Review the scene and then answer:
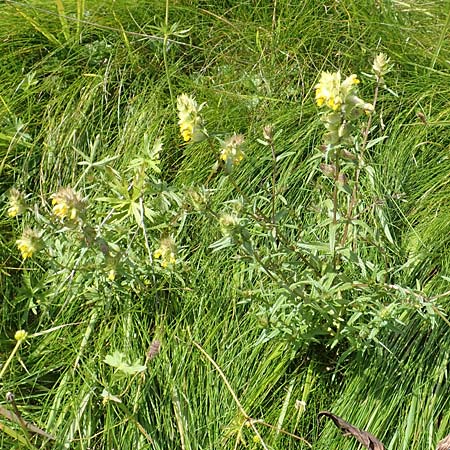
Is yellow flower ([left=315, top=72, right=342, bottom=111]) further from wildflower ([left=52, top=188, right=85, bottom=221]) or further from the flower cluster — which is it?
wildflower ([left=52, top=188, right=85, bottom=221])

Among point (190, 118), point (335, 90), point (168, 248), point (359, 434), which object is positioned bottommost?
point (359, 434)

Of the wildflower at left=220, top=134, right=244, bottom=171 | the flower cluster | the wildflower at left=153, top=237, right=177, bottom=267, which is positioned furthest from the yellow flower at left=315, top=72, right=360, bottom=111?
the wildflower at left=153, top=237, right=177, bottom=267

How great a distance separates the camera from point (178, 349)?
5.62ft

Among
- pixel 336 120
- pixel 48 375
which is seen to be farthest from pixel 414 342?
pixel 48 375

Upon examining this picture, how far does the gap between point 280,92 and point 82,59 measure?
0.58 meters

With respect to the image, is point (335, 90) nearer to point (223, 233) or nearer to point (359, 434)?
point (223, 233)

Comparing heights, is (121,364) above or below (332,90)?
below

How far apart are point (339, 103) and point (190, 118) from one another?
0.85 feet

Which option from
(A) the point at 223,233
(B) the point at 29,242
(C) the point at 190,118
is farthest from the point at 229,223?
(B) the point at 29,242

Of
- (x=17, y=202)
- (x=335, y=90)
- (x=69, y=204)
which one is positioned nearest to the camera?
(x=335, y=90)

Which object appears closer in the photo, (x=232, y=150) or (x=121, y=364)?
(x=232, y=150)

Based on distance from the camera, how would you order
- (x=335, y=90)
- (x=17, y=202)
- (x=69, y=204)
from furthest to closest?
(x=17, y=202)
(x=69, y=204)
(x=335, y=90)

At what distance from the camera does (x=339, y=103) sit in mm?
1264

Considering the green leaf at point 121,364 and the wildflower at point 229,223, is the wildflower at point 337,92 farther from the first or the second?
the green leaf at point 121,364
